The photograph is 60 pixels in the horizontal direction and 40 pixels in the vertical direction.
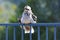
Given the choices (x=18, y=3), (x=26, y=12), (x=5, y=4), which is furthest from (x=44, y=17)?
(x=26, y=12)

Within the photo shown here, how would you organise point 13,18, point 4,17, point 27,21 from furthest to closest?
point 4,17
point 13,18
point 27,21

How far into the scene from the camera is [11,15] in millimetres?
7973

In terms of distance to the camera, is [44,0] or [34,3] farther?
[44,0]

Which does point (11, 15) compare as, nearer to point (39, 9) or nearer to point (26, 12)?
point (39, 9)

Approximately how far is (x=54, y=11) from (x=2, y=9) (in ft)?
5.06

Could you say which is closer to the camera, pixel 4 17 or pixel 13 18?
pixel 13 18

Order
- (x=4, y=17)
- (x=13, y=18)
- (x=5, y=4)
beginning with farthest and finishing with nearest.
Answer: (x=5, y=4), (x=4, y=17), (x=13, y=18)

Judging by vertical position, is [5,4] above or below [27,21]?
above

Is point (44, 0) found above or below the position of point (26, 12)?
above

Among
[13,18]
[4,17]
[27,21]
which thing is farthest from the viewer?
[4,17]

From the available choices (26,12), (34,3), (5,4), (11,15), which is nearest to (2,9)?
(5,4)

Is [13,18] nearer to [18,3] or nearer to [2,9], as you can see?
[18,3]

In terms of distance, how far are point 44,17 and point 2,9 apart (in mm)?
1364

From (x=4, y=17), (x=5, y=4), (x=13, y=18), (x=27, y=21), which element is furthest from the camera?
(x=5, y=4)
